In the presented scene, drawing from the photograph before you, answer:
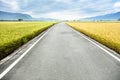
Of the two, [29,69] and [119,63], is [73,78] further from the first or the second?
[119,63]

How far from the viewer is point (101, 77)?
4570 millimetres

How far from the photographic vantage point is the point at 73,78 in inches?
177

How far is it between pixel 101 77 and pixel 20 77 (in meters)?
2.13

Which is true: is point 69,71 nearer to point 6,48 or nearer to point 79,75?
point 79,75

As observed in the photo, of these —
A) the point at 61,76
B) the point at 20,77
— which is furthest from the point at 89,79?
the point at 20,77

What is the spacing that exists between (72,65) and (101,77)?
143 centimetres

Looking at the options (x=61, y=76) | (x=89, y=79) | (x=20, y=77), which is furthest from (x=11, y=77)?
(x=89, y=79)

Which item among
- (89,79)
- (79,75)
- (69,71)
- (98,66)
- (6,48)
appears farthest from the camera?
(6,48)

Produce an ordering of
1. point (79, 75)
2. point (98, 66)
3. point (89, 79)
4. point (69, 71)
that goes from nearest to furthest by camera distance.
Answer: point (89, 79), point (79, 75), point (69, 71), point (98, 66)

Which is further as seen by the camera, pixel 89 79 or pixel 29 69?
pixel 29 69

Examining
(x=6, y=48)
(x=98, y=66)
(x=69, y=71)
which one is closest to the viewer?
(x=69, y=71)

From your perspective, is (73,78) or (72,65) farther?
(72,65)

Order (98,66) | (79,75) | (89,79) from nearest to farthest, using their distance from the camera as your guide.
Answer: (89,79) < (79,75) < (98,66)

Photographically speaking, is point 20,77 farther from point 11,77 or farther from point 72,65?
point 72,65
